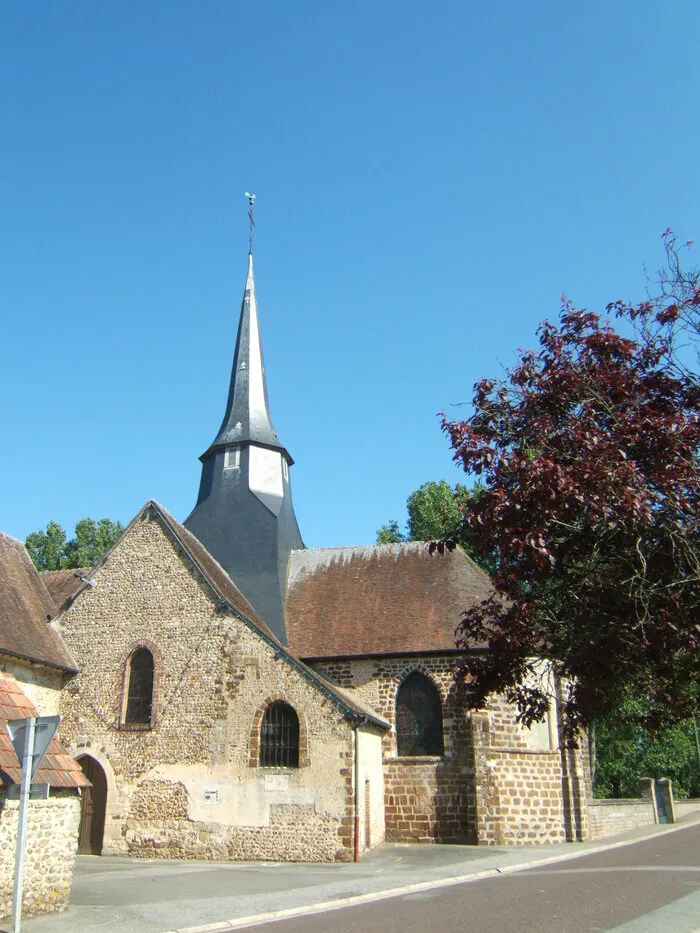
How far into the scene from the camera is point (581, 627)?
19.3 ft

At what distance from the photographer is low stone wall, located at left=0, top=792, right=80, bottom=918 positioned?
9016mm

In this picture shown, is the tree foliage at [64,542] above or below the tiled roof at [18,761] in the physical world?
above

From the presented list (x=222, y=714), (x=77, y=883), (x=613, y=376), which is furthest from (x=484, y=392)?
(x=222, y=714)

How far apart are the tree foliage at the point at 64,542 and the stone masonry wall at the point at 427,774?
77.1 feet

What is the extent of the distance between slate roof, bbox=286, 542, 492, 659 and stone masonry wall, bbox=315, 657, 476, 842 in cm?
60

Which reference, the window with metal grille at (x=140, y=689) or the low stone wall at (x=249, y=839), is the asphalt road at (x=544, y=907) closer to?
the low stone wall at (x=249, y=839)

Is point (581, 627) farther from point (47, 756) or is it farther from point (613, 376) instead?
point (47, 756)

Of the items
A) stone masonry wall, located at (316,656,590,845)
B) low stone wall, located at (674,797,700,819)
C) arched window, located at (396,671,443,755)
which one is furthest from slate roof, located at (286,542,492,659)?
low stone wall, located at (674,797,700,819)

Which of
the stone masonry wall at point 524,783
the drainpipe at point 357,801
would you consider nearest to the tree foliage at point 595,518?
the drainpipe at point 357,801

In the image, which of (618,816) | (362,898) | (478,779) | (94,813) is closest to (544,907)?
(362,898)

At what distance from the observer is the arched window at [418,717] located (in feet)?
56.7

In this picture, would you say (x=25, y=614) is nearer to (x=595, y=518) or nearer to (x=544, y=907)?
(x=544, y=907)

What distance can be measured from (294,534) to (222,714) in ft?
23.5

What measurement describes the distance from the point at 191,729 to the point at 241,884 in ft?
15.3
